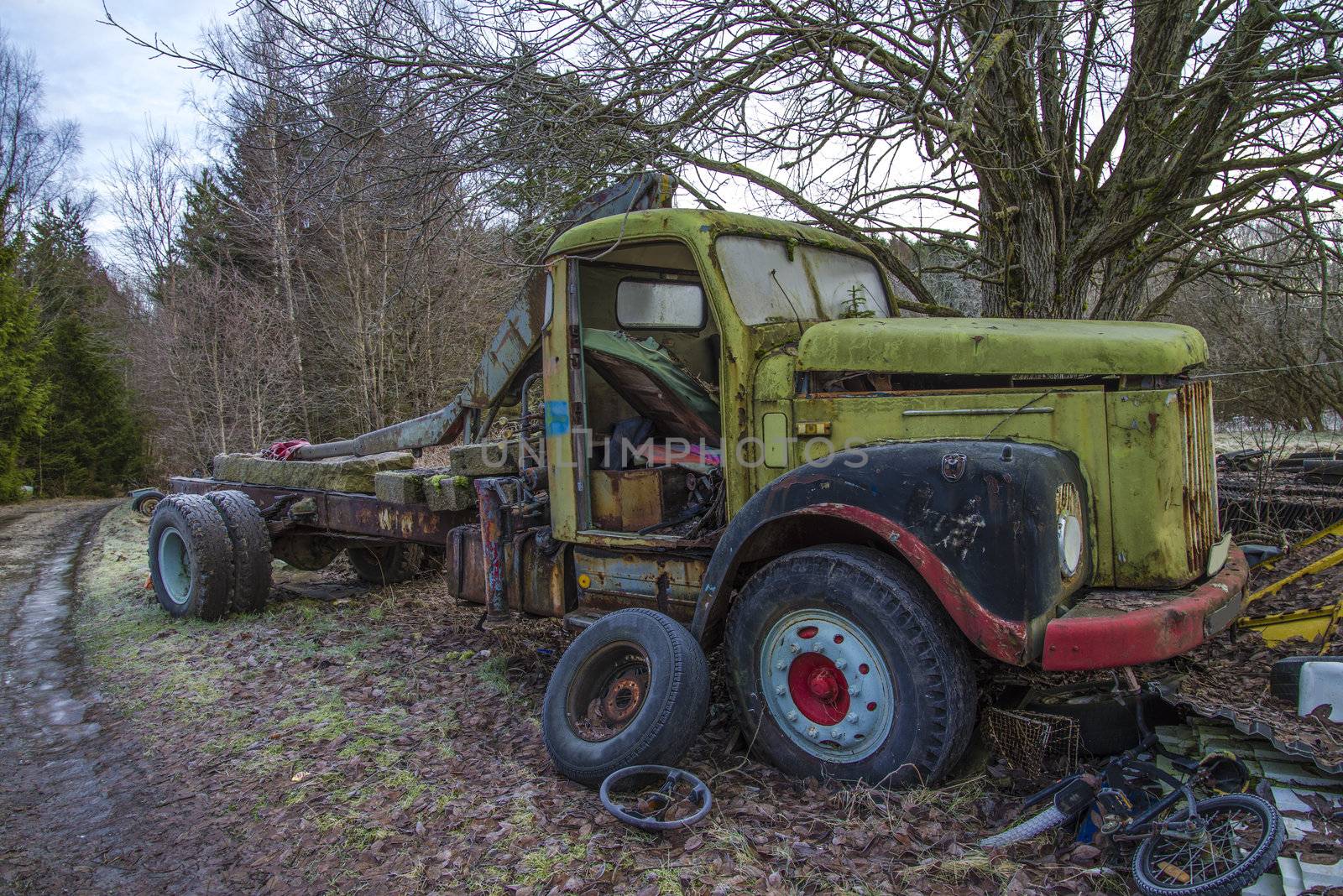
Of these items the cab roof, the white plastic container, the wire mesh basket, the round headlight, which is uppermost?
the cab roof

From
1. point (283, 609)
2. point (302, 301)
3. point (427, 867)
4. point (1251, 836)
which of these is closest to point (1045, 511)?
point (1251, 836)

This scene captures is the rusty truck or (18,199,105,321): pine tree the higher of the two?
(18,199,105,321): pine tree

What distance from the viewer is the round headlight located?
111 inches

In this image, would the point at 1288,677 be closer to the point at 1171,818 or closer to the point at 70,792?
the point at 1171,818

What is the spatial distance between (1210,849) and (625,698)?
2.04 m

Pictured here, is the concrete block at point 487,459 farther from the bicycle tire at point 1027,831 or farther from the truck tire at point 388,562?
the bicycle tire at point 1027,831

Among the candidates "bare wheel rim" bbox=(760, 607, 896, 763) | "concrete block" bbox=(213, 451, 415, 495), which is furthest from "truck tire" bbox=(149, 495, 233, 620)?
"bare wheel rim" bbox=(760, 607, 896, 763)

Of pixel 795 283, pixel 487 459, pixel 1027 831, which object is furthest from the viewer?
pixel 487 459

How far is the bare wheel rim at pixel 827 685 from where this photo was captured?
2.99 meters

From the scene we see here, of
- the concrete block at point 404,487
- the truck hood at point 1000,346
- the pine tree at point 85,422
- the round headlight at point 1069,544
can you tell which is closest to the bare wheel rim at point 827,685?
the round headlight at point 1069,544

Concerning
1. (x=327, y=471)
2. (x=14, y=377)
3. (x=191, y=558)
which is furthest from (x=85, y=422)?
(x=327, y=471)

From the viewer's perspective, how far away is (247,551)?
5.98m

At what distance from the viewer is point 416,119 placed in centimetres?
596

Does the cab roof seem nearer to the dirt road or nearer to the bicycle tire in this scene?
the bicycle tire
